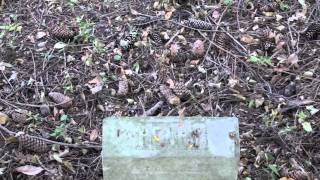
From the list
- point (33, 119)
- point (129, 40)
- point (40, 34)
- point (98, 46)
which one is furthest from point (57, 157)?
point (40, 34)

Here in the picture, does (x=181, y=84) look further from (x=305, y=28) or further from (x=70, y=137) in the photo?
(x=305, y=28)

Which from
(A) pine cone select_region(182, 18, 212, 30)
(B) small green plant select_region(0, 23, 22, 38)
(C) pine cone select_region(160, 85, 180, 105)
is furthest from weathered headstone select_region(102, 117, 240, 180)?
(B) small green plant select_region(0, 23, 22, 38)

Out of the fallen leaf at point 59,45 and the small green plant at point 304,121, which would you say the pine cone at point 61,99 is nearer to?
the fallen leaf at point 59,45

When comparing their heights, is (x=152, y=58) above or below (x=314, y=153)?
above

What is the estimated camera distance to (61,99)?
3359 mm

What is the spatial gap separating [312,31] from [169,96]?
4.28 ft

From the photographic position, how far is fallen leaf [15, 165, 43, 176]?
2.93 metres

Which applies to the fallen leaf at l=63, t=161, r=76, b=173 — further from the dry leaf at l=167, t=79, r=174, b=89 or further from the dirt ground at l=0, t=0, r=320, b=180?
the dry leaf at l=167, t=79, r=174, b=89

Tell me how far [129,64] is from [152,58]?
0.17 m

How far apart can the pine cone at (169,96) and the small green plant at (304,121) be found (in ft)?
2.53

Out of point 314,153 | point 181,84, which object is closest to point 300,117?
point 314,153

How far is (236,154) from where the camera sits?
7.91 feet

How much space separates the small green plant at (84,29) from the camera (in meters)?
3.86

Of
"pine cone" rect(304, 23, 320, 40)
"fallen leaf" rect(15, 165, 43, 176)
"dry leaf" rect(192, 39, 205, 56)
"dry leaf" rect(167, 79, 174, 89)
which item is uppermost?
"pine cone" rect(304, 23, 320, 40)
